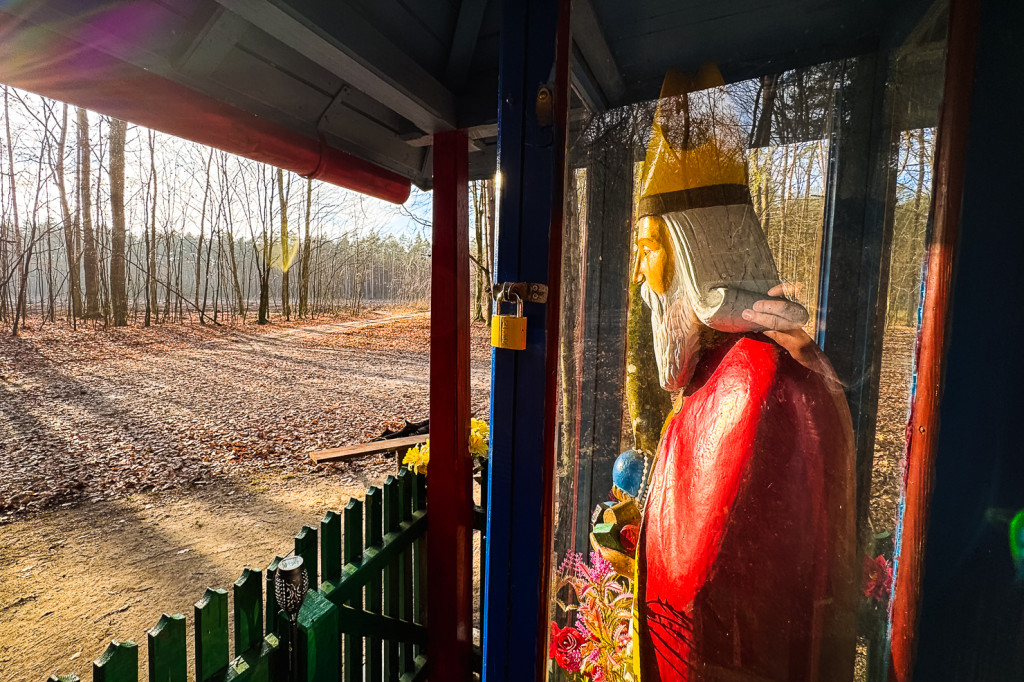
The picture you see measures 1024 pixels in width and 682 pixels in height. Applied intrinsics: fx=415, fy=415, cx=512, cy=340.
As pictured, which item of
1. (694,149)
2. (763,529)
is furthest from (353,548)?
(694,149)

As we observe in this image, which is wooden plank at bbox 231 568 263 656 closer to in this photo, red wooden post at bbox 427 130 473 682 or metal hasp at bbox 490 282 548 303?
red wooden post at bbox 427 130 473 682

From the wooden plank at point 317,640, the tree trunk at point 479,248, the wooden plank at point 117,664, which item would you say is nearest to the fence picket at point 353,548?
the wooden plank at point 317,640

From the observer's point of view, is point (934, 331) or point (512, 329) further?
point (512, 329)

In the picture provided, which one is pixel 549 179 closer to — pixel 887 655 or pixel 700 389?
pixel 700 389

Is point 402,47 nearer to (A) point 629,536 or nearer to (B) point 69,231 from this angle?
(A) point 629,536

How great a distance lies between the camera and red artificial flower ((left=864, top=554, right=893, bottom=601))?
0.70 m

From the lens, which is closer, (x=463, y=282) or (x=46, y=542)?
(x=463, y=282)

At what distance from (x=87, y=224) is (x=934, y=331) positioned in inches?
387

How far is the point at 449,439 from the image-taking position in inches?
67.9

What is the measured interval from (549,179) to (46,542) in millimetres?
5310

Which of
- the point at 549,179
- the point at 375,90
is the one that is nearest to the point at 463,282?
the point at 375,90

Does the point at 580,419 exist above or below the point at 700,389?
below

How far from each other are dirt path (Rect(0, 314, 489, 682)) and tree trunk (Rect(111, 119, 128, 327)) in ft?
1.62

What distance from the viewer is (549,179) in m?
0.92
